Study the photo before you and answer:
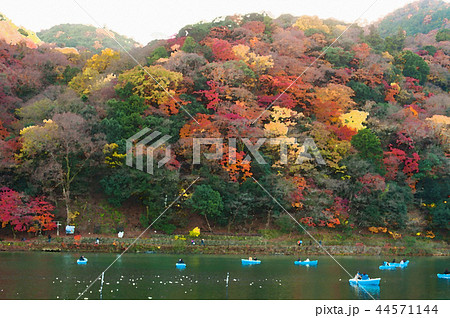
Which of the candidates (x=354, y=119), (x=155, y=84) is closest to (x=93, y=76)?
(x=155, y=84)

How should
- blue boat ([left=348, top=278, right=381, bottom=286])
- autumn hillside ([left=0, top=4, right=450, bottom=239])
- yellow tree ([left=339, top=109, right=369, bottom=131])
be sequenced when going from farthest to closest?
1. yellow tree ([left=339, top=109, right=369, bottom=131])
2. autumn hillside ([left=0, top=4, right=450, bottom=239])
3. blue boat ([left=348, top=278, right=381, bottom=286])

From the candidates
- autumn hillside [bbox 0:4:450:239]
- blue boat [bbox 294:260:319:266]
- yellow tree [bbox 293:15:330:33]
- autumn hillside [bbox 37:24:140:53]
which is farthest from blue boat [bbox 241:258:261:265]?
autumn hillside [bbox 37:24:140:53]

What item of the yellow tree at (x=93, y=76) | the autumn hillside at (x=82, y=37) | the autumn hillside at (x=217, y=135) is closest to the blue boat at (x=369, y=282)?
the autumn hillside at (x=217, y=135)

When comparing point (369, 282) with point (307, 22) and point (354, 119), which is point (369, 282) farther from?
point (307, 22)

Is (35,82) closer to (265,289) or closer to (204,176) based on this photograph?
(204,176)

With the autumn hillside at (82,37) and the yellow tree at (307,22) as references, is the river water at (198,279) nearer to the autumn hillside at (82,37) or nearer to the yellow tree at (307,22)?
the yellow tree at (307,22)

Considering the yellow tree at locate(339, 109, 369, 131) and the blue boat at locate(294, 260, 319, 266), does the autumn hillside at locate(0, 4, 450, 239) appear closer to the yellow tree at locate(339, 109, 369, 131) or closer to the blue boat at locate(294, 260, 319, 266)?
the yellow tree at locate(339, 109, 369, 131)
